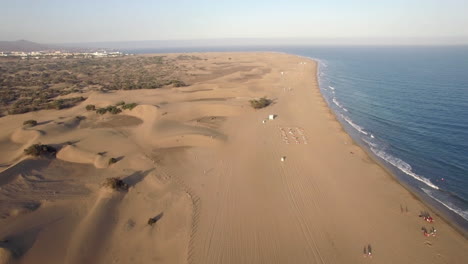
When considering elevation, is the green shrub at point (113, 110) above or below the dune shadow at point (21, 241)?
above

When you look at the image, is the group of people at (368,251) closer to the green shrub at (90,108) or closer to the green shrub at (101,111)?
the green shrub at (101,111)

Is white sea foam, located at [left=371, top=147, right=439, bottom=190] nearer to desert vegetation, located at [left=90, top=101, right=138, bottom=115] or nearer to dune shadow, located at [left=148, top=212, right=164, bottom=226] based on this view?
dune shadow, located at [left=148, top=212, right=164, bottom=226]

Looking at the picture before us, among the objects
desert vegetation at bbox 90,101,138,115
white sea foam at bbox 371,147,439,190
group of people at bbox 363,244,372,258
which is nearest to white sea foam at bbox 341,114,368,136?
white sea foam at bbox 371,147,439,190

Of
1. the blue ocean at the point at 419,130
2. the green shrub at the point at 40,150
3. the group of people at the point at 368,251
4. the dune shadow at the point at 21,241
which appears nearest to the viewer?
the dune shadow at the point at 21,241

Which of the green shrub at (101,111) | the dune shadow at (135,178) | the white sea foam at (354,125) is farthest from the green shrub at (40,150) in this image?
the white sea foam at (354,125)

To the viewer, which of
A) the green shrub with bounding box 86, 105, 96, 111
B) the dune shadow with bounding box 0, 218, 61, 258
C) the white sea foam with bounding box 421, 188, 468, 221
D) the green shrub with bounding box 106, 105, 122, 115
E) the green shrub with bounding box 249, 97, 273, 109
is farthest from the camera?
the green shrub with bounding box 249, 97, 273, 109
